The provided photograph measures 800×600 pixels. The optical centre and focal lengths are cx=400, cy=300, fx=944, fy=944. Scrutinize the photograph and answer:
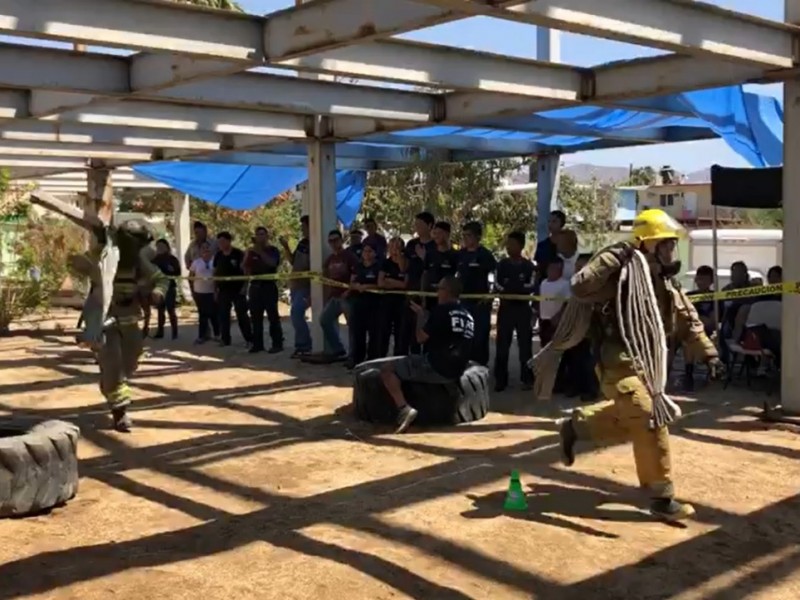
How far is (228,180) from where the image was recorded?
1659 centimetres

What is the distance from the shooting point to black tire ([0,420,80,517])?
5512 millimetres

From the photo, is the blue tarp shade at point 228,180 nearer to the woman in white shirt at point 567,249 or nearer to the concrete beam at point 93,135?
the concrete beam at point 93,135

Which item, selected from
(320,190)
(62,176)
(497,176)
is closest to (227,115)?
(320,190)

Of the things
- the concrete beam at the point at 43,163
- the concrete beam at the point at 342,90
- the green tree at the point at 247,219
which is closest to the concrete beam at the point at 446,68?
the concrete beam at the point at 342,90

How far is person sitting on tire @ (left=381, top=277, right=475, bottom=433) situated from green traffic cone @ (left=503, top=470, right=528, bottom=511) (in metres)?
2.12

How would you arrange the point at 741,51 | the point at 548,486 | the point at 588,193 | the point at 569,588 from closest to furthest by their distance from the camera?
the point at 569,588 < the point at 548,486 < the point at 741,51 < the point at 588,193

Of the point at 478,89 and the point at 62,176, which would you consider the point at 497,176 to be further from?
the point at 478,89

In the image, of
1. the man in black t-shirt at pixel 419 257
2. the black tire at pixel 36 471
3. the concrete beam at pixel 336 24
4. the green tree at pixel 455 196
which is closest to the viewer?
the black tire at pixel 36 471

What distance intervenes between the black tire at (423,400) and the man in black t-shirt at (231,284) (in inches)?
219

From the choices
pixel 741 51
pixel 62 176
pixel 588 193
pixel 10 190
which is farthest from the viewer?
pixel 588 193

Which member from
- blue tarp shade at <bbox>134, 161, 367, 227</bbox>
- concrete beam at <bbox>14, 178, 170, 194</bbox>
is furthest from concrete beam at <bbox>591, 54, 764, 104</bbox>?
concrete beam at <bbox>14, 178, 170, 194</bbox>

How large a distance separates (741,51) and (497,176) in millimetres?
13509

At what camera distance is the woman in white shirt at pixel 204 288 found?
14.0m

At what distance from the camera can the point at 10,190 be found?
17312 millimetres
